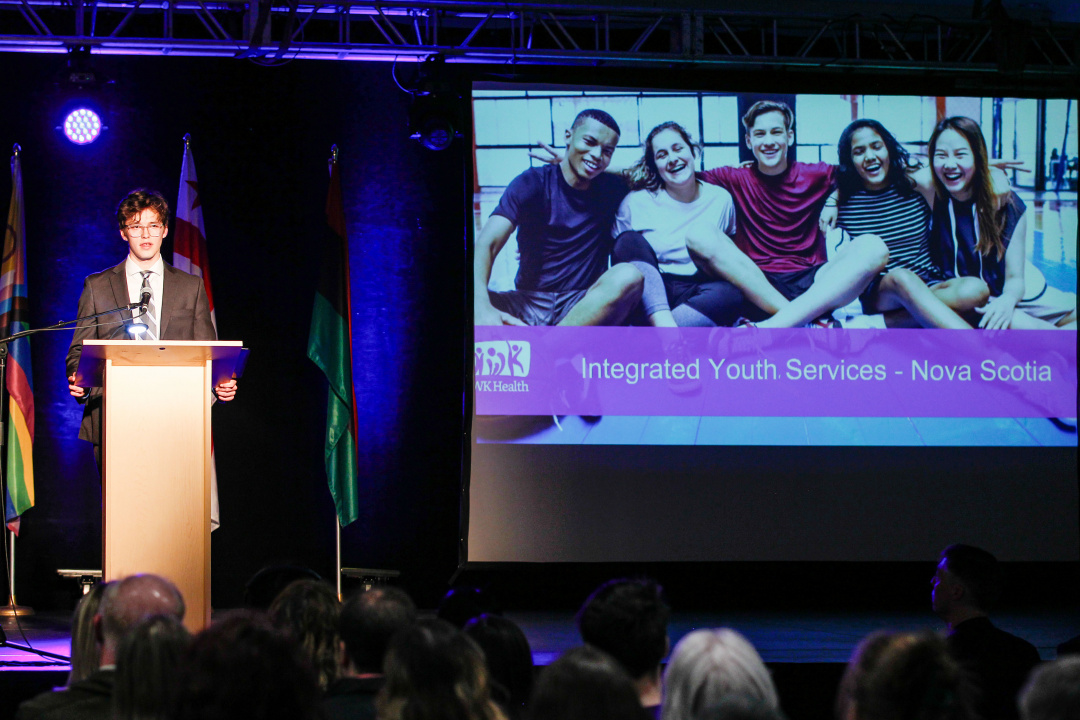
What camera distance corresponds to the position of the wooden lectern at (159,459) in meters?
3.14

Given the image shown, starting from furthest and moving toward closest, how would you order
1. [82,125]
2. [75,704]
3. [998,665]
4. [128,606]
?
[82,125], [998,665], [128,606], [75,704]

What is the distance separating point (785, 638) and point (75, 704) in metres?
3.63

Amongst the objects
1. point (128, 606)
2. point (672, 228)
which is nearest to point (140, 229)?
point (128, 606)

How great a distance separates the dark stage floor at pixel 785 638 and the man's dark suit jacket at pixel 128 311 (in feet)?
2.75

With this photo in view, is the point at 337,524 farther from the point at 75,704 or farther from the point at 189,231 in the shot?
the point at 75,704

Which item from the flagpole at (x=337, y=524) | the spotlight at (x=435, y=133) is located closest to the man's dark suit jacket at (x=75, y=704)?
the flagpole at (x=337, y=524)

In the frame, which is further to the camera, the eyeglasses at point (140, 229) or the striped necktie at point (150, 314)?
the striped necktie at point (150, 314)

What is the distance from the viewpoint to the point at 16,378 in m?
5.36

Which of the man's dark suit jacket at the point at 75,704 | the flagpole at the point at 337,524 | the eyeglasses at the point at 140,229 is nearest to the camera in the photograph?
the man's dark suit jacket at the point at 75,704

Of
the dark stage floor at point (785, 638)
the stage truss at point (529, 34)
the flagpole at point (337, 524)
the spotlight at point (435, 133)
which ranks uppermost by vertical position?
the stage truss at point (529, 34)

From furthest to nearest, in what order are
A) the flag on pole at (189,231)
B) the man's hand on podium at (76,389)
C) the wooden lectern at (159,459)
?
the flag on pole at (189,231) → the man's hand on podium at (76,389) → the wooden lectern at (159,459)

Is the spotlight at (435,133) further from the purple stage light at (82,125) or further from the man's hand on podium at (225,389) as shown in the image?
the man's hand on podium at (225,389)

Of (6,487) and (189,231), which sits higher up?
(189,231)

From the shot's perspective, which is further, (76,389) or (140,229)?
(140,229)
